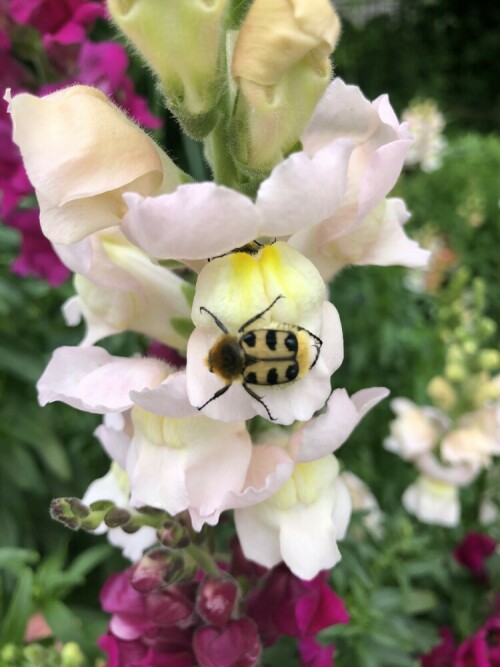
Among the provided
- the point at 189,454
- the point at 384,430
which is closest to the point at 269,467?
A: the point at 189,454

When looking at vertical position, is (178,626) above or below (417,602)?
above

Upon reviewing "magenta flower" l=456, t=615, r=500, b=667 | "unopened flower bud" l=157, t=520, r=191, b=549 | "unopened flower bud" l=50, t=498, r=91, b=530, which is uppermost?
"unopened flower bud" l=50, t=498, r=91, b=530

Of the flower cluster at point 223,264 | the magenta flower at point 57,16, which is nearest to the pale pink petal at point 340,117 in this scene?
the flower cluster at point 223,264

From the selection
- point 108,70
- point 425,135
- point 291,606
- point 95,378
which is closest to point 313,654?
point 291,606

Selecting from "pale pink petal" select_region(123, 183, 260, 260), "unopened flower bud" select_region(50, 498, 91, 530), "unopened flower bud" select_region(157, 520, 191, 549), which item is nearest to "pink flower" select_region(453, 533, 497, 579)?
"unopened flower bud" select_region(157, 520, 191, 549)

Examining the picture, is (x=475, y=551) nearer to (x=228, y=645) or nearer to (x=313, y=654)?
(x=313, y=654)

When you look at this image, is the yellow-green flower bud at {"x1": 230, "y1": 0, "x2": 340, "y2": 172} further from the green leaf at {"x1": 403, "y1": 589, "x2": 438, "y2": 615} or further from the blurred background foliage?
the green leaf at {"x1": 403, "y1": 589, "x2": 438, "y2": 615}
